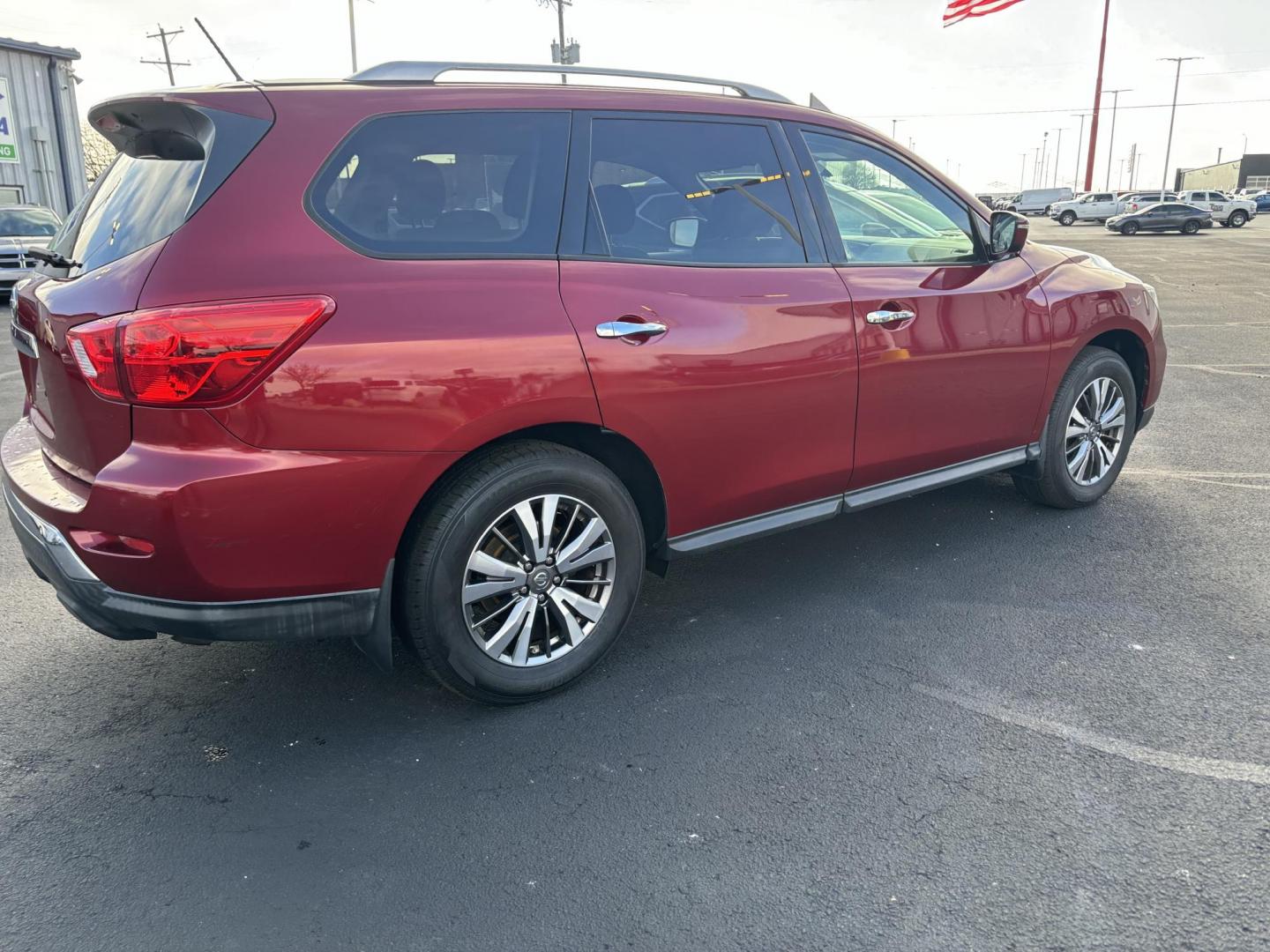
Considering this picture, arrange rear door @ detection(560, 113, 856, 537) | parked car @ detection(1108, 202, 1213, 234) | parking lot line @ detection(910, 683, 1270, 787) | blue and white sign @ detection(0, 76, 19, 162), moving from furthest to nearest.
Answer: parked car @ detection(1108, 202, 1213, 234), blue and white sign @ detection(0, 76, 19, 162), rear door @ detection(560, 113, 856, 537), parking lot line @ detection(910, 683, 1270, 787)

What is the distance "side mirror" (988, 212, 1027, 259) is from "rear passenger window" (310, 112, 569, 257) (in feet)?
6.88

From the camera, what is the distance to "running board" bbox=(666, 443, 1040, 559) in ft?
11.4

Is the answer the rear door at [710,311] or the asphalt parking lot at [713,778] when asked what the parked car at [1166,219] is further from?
the rear door at [710,311]

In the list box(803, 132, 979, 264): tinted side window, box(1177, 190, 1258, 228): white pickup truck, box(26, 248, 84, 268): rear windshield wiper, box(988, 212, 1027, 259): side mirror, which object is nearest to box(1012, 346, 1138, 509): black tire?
box(988, 212, 1027, 259): side mirror

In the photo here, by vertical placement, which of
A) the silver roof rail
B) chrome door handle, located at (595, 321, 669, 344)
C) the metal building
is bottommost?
chrome door handle, located at (595, 321, 669, 344)

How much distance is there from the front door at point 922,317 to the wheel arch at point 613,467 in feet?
2.93

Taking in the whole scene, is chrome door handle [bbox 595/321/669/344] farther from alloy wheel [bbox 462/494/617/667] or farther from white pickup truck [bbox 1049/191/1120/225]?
white pickup truck [bbox 1049/191/1120/225]

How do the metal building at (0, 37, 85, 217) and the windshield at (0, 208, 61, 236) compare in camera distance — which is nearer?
the windshield at (0, 208, 61, 236)

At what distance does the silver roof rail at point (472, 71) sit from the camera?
A: 299cm

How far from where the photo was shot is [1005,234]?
431cm

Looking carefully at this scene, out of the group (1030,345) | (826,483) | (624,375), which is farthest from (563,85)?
(1030,345)

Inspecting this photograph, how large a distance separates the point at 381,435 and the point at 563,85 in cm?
141

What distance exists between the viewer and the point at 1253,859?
7.84ft

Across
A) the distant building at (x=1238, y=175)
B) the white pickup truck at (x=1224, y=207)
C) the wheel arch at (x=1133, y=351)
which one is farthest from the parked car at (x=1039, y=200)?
the wheel arch at (x=1133, y=351)
